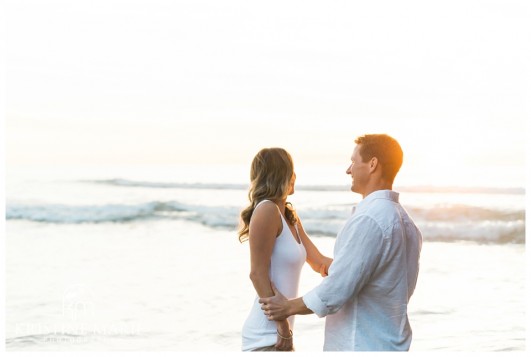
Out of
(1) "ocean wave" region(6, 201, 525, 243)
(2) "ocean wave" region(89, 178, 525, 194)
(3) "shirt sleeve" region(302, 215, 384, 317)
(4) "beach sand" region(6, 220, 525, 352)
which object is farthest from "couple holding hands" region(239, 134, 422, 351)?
(2) "ocean wave" region(89, 178, 525, 194)

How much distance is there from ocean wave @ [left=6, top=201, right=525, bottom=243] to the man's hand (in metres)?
9.77

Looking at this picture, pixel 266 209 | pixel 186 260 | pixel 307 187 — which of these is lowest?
pixel 186 260

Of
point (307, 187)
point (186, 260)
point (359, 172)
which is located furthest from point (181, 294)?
point (307, 187)

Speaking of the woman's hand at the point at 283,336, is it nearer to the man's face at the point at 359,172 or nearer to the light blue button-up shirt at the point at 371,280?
the light blue button-up shirt at the point at 371,280

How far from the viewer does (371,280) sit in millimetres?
2225

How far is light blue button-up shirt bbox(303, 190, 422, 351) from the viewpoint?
217 cm

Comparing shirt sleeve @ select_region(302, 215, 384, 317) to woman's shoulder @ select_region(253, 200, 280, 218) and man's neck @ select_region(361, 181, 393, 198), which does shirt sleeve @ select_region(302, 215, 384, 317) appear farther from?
woman's shoulder @ select_region(253, 200, 280, 218)

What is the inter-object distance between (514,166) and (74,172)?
33.6 feet

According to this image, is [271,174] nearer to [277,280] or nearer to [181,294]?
[277,280]

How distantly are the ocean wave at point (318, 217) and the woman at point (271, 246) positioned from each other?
31.8ft

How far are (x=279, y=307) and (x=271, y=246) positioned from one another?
0.21 metres

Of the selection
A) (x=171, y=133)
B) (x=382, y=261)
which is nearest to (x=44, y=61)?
(x=171, y=133)

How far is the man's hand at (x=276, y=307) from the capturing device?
7.90 feet

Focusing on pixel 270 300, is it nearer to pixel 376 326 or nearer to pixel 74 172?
pixel 376 326
